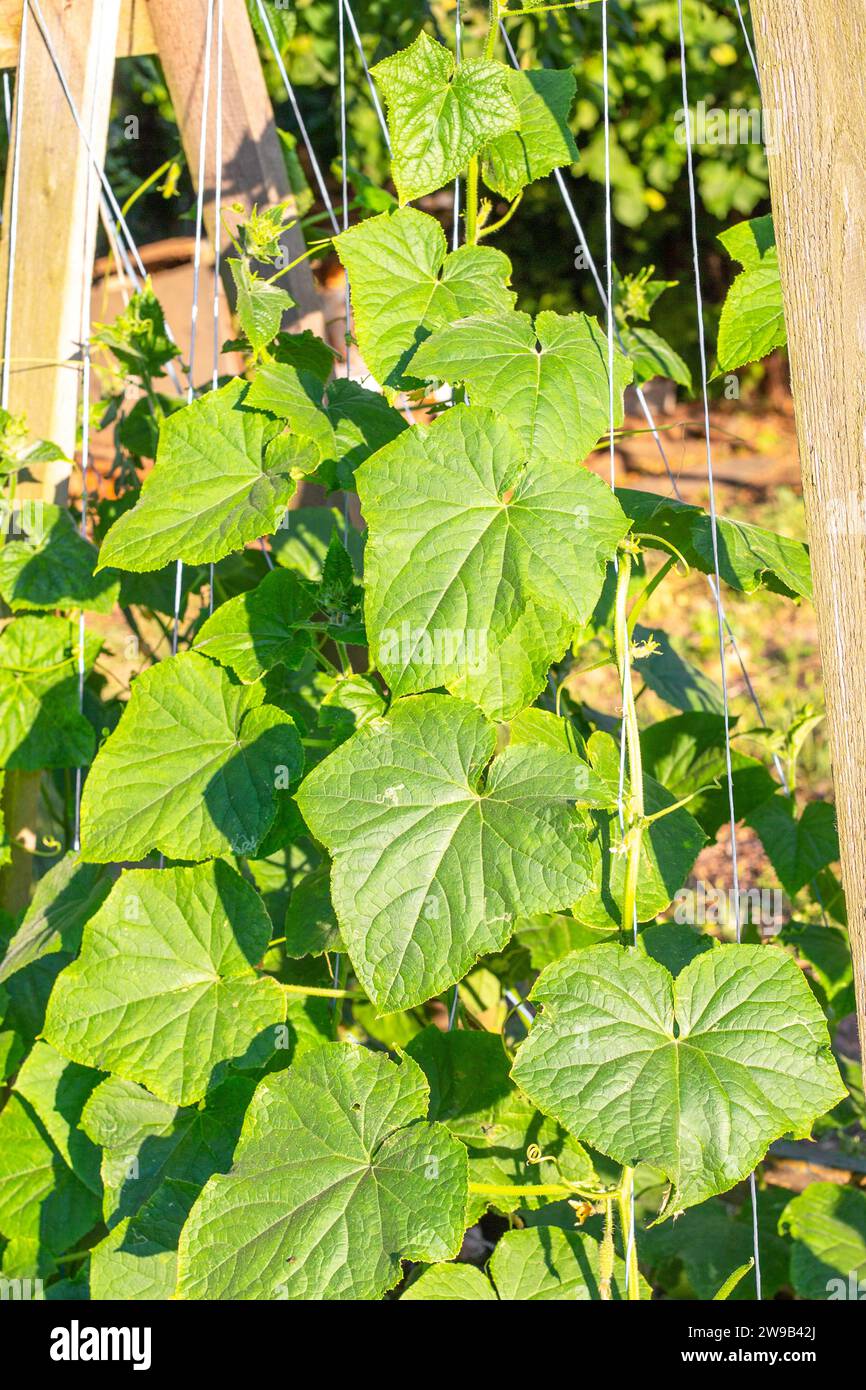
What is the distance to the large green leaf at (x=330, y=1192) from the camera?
3.76 feet

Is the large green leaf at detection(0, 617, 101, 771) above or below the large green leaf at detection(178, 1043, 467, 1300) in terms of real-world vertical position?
above

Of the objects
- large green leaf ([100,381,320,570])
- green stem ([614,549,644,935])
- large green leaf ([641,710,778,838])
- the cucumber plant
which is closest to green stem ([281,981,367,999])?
the cucumber plant

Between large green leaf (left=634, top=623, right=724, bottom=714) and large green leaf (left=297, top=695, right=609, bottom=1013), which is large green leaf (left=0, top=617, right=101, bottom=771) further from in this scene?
large green leaf (left=634, top=623, right=724, bottom=714)

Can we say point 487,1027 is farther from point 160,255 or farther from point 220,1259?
point 160,255

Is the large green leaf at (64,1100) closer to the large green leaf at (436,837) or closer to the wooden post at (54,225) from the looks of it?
the wooden post at (54,225)

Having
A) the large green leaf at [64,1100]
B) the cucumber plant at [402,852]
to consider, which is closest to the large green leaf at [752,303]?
the cucumber plant at [402,852]

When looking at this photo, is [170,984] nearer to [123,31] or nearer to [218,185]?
[218,185]

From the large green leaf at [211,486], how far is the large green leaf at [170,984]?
39 centimetres

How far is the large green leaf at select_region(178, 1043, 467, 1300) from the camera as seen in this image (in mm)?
1146

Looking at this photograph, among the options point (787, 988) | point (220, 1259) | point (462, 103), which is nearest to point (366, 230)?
point (462, 103)

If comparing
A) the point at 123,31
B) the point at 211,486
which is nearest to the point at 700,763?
the point at 211,486

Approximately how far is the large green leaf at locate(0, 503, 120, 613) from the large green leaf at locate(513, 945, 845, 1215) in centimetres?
95

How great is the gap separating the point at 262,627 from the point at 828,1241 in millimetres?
1141
